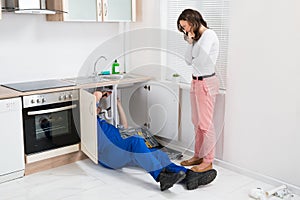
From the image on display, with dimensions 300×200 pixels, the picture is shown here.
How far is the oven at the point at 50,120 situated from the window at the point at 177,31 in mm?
1052

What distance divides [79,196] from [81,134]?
0.72 m

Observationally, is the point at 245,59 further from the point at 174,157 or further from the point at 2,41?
the point at 2,41

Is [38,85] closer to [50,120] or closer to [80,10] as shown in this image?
[50,120]

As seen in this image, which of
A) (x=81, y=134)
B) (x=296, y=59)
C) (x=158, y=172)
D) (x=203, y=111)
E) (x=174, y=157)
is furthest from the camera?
(x=174, y=157)

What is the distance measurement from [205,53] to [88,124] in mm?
1141

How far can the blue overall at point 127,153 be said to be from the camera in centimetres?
288

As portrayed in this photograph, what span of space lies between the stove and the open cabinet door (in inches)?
8.6

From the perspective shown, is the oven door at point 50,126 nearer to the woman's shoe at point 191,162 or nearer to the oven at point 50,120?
the oven at point 50,120

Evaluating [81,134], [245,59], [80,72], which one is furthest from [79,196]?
[245,59]

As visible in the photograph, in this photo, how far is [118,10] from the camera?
3.66 m

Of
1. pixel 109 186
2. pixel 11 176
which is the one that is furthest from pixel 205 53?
pixel 11 176

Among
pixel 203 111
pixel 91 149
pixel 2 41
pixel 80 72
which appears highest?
pixel 2 41

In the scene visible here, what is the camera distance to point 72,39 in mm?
3674

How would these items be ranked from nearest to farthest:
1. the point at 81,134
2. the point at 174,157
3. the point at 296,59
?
the point at 296,59, the point at 81,134, the point at 174,157
